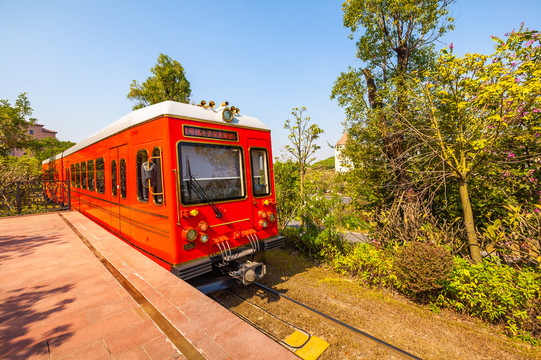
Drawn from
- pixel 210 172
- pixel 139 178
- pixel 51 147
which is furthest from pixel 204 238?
pixel 51 147

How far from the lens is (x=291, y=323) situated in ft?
13.9

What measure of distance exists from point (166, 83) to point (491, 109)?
20272 millimetres

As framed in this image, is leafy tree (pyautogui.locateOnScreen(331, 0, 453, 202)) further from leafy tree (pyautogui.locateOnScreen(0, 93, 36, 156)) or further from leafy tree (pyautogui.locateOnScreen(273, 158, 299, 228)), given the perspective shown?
leafy tree (pyautogui.locateOnScreen(0, 93, 36, 156))

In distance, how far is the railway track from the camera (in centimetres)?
358

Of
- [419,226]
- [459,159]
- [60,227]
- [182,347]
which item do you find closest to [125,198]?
[182,347]

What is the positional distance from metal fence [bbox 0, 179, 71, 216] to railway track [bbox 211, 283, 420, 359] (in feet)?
40.1

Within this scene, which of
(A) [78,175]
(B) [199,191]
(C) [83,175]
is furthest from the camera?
(A) [78,175]

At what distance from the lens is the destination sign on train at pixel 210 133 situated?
430 centimetres

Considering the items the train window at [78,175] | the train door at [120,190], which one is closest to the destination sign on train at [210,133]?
the train door at [120,190]

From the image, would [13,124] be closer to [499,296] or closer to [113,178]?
[113,178]

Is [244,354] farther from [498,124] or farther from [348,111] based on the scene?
[348,111]

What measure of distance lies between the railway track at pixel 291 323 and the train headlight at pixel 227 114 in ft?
12.3

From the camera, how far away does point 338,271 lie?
6.56 meters

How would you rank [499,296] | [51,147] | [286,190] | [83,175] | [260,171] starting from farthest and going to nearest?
[51,147], [286,190], [83,175], [260,171], [499,296]
